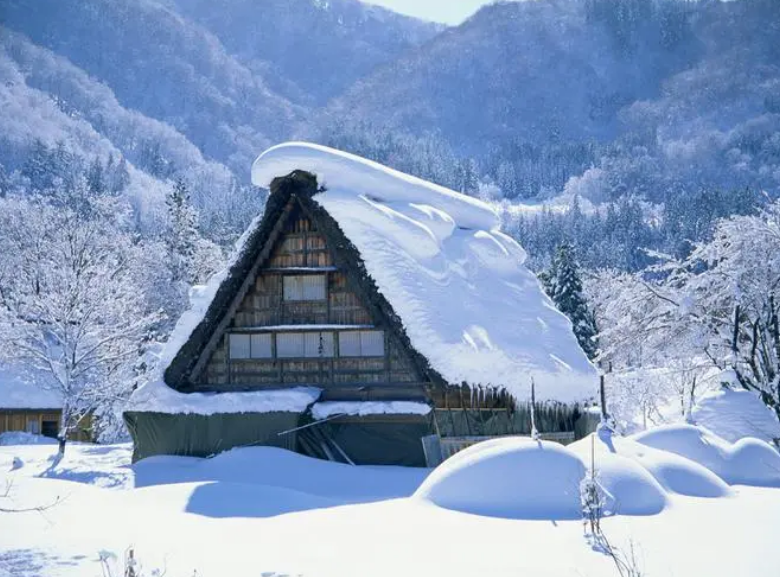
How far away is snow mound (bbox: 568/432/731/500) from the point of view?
12.0 meters

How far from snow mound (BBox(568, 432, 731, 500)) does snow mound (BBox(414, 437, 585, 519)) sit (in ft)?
1.79

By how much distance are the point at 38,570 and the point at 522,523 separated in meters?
5.98

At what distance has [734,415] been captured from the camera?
2464cm

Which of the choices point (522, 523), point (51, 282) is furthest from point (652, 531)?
point (51, 282)

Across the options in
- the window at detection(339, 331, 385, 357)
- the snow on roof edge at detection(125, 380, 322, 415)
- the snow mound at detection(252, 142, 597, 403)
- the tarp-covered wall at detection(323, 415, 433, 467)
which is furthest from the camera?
the window at detection(339, 331, 385, 357)

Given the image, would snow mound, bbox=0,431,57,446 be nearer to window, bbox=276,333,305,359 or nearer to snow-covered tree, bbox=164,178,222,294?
snow-covered tree, bbox=164,178,222,294

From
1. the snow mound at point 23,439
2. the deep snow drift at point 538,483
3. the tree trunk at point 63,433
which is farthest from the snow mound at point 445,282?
the snow mound at point 23,439

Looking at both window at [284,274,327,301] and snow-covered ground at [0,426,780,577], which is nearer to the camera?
snow-covered ground at [0,426,780,577]

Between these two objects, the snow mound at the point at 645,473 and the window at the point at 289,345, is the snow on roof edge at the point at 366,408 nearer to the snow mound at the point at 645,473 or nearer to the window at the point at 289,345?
the window at the point at 289,345

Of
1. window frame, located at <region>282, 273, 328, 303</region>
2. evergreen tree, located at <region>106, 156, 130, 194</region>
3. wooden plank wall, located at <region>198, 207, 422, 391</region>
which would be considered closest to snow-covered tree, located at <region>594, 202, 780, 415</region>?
wooden plank wall, located at <region>198, 207, 422, 391</region>

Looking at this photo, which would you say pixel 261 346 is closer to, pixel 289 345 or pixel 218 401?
pixel 289 345

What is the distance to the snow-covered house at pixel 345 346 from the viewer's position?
18875mm

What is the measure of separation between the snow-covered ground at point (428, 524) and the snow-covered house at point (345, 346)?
2323 mm

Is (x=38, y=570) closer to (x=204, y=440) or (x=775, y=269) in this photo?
(x=204, y=440)
